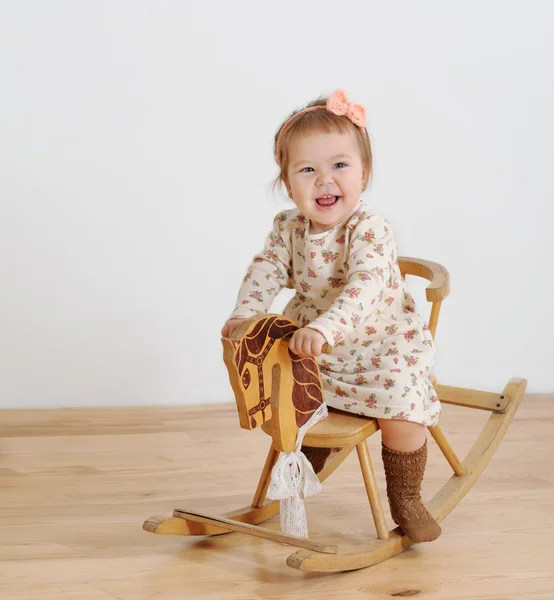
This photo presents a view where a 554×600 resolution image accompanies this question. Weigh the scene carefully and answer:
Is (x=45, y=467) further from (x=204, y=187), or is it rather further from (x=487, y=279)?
(x=487, y=279)

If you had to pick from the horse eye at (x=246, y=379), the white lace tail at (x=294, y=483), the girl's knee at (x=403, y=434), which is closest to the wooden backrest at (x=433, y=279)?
the girl's knee at (x=403, y=434)

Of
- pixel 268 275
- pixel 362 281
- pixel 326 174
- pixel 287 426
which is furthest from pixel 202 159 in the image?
pixel 287 426

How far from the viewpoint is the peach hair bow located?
6.45ft

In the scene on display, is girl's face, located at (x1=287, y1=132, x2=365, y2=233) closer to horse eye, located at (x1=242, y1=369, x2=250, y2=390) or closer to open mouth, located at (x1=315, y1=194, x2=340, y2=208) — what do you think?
open mouth, located at (x1=315, y1=194, x2=340, y2=208)

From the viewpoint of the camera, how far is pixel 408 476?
2023mm

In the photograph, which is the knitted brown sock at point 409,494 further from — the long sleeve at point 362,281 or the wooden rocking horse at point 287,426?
the long sleeve at point 362,281

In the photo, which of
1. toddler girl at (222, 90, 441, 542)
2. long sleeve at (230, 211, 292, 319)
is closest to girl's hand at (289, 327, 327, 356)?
toddler girl at (222, 90, 441, 542)

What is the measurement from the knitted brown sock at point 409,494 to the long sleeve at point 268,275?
42 centimetres

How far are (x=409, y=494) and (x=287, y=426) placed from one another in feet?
1.17

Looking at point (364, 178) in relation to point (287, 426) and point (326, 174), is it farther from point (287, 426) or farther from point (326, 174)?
point (287, 426)

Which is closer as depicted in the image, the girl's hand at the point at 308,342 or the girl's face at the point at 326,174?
the girl's hand at the point at 308,342

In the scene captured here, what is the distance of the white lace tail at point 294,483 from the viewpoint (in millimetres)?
1919

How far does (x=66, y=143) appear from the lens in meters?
3.14

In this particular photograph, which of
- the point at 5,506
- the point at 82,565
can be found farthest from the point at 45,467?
the point at 82,565
